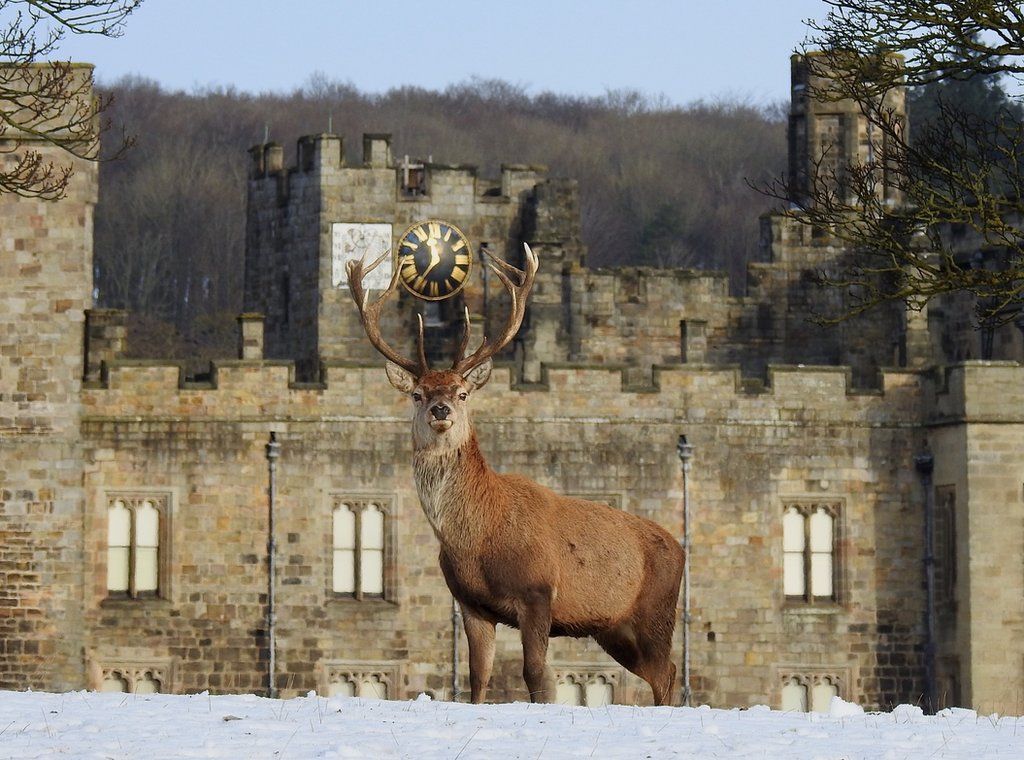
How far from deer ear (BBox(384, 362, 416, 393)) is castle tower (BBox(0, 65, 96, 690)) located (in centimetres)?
1612

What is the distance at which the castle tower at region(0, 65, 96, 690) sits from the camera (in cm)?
3641

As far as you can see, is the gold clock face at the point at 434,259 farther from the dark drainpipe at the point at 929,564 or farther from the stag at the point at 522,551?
the stag at the point at 522,551

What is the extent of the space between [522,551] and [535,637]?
702 millimetres

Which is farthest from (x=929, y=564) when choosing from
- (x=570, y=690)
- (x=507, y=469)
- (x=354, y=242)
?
(x=354, y=242)

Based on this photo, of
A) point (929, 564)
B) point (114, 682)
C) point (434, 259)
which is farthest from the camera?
point (434, 259)

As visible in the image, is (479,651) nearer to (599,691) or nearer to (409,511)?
(409,511)

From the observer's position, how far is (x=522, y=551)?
68.9 feet

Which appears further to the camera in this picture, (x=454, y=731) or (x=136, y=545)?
(x=136, y=545)

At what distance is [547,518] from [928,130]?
5.14 meters

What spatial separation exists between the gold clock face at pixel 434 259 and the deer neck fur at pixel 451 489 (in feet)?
77.7

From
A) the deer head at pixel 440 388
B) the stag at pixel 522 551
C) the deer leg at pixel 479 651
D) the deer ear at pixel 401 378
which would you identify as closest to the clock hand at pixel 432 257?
the stag at pixel 522 551

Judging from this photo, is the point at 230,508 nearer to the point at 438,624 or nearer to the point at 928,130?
the point at 438,624

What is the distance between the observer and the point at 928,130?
23.5m

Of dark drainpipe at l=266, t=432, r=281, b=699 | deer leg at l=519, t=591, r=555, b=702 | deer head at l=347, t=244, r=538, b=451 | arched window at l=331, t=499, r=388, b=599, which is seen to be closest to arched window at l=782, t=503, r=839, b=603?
arched window at l=331, t=499, r=388, b=599
